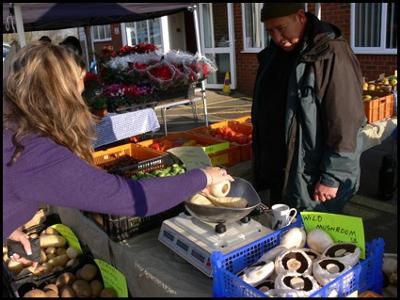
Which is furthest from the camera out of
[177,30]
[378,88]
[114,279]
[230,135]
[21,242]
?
[177,30]

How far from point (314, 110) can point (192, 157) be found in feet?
2.81

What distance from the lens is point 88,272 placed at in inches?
85.6

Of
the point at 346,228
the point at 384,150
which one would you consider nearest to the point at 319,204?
the point at 346,228

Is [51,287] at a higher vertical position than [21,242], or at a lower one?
lower

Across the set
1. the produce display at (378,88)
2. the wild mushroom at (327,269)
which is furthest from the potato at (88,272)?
the produce display at (378,88)

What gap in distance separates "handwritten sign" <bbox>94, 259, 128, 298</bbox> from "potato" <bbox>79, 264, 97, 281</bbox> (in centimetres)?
20

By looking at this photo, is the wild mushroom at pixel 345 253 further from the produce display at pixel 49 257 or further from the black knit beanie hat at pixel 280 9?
the produce display at pixel 49 257

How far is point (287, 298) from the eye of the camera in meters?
1.34

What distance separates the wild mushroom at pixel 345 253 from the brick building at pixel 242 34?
4.57m

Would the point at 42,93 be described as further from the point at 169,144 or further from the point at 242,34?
the point at 242,34

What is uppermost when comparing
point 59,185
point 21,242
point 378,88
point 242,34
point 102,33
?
point 102,33

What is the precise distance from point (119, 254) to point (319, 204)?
108 centimetres

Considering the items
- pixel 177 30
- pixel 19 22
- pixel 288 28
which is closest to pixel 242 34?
pixel 177 30

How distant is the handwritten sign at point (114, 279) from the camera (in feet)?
5.86
